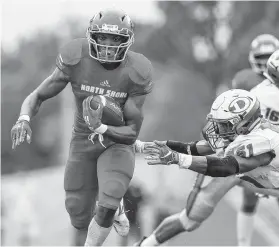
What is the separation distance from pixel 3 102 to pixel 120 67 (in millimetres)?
17869

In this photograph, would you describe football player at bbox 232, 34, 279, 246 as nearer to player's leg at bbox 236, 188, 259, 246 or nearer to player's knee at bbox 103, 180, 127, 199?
player's leg at bbox 236, 188, 259, 246

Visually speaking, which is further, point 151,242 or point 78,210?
point 151,242

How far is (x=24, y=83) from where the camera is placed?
986 inches

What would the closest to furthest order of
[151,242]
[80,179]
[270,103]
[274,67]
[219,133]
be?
[219,133] < [80,179] < [274,67] < [270,103] < [151,242]

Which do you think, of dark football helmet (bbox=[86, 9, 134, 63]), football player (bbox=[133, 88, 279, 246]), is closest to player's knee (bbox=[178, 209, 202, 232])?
football player (bbox=[133, 88, 279, 246])

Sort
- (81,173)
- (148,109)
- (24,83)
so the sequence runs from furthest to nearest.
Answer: (24,83)
(148,109)
(81,173)

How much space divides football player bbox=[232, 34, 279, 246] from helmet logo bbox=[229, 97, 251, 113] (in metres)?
1.07

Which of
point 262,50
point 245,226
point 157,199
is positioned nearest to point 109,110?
point 262,50

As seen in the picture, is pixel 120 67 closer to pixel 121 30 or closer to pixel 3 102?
pixel 121 30

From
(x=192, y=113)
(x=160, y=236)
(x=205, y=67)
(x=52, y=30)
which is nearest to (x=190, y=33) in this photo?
(x=205, y=67)

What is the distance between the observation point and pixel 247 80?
710cm

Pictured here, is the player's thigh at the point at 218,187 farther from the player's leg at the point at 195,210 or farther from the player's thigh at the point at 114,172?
the player's thigh at the point at 114,172

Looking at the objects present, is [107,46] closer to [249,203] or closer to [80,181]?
[80,181]

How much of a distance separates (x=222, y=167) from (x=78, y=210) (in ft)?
4.80
